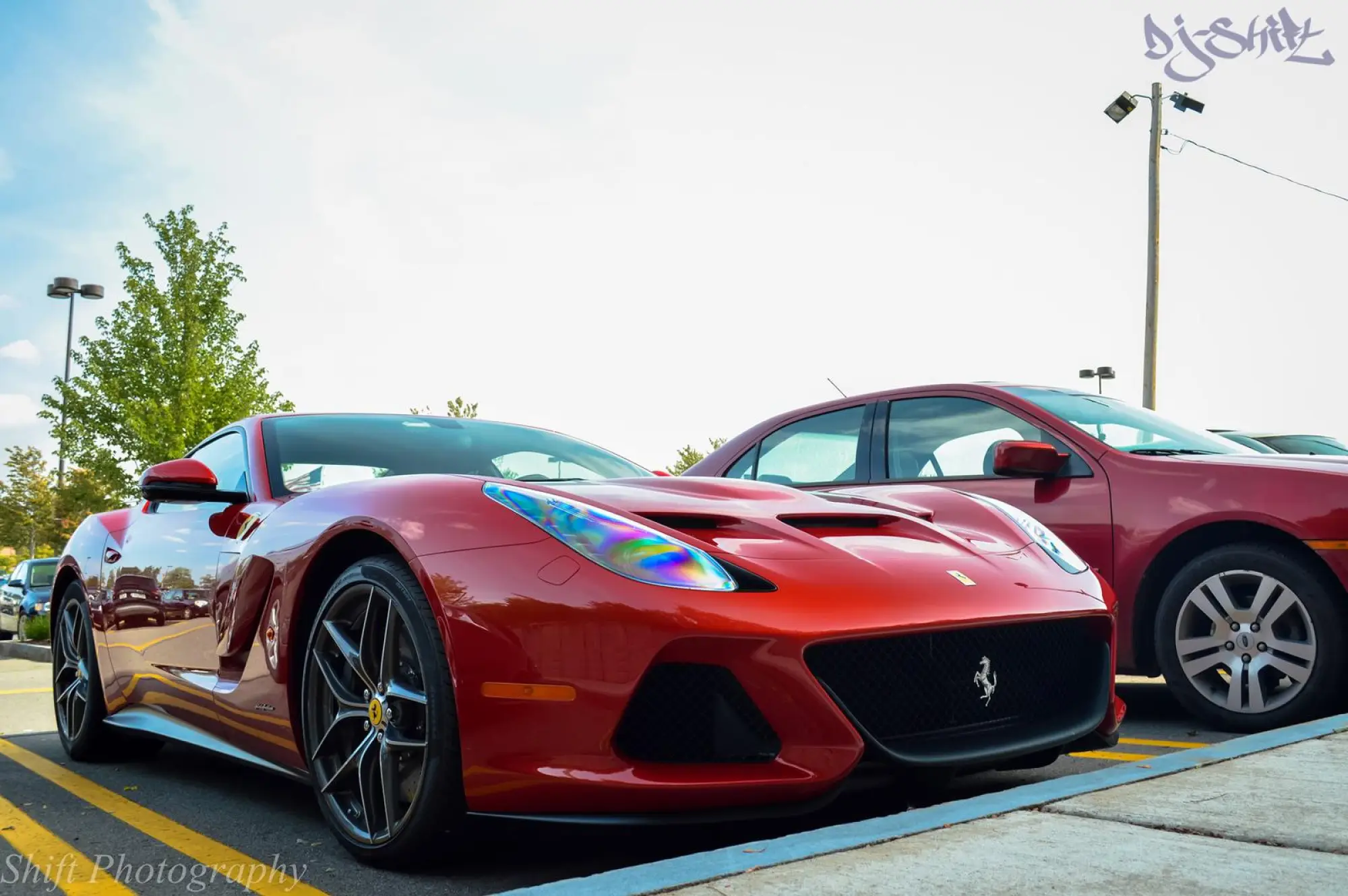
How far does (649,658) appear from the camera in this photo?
8.25 ft

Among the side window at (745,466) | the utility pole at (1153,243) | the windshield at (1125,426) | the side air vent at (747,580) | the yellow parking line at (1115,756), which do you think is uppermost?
the utility pole at (1153,243)

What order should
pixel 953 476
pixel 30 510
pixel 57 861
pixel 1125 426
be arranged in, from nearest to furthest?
pixel 57 861 → pixel 1125 426 → pixel 953 476 → pixel 30 510

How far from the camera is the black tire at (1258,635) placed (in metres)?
4.44

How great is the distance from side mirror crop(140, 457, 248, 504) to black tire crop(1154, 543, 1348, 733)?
358cm

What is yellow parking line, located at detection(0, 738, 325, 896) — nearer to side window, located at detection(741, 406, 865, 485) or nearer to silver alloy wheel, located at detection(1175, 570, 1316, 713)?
side window, located at detection(741, 406, 865, 485)

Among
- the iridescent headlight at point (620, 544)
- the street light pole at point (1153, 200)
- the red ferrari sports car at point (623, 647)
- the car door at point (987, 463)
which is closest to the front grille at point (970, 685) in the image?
the red ferrari sports car at point (623, 647)

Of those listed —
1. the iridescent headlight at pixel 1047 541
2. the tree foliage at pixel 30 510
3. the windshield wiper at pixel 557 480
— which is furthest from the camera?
the tree foliage at pixel 30 510

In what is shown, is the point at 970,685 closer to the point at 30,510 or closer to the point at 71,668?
the point at 71,668

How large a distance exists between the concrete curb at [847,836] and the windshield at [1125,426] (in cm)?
229

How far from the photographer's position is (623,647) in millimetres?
2537

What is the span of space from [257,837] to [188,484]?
125 cm

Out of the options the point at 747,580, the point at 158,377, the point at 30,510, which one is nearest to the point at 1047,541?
the point at 747,580

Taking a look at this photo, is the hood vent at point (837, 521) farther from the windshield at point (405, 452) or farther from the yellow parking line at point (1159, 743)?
the yellow parking line at point (1159, 743)

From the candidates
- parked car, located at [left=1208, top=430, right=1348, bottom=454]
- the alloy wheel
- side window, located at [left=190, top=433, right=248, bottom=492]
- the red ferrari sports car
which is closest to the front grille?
the red ferrari sports car
